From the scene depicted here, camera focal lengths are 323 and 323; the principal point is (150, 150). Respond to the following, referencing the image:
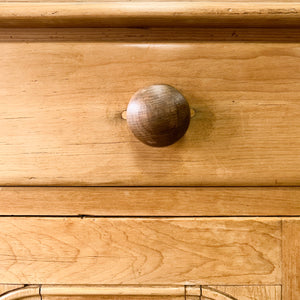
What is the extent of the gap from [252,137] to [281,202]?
0.23ft

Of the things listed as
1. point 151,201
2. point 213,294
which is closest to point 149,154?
point 151,201

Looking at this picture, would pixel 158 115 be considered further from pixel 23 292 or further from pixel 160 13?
pixel 23 292

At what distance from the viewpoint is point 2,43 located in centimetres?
30

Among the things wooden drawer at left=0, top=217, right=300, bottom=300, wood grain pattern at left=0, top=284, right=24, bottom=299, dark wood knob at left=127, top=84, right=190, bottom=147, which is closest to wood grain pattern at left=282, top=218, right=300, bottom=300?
Answer: wooden drawer at left=0, top=217, right=300, bottom=300

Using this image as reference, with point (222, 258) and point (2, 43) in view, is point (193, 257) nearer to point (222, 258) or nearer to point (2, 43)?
point (222, 258)

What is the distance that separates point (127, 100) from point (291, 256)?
8.4 inches

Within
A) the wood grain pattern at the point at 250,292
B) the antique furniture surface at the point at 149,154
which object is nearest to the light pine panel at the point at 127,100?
the antique furniture surface at the point at 149,154

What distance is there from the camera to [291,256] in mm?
307

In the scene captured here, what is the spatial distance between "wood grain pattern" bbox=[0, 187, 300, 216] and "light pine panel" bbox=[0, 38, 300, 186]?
1 centimetres

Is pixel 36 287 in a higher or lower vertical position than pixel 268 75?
lower

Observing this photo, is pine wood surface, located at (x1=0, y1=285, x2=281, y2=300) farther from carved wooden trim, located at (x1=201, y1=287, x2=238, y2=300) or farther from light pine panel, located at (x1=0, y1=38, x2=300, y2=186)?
light pine panel, located at (x1=0, y1=38, x2=300, y2=186)

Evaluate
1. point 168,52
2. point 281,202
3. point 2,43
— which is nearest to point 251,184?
point 281,202

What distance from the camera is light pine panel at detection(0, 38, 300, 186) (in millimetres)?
292

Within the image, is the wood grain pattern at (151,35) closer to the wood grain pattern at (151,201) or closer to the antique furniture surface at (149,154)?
the antique furniture surface at (149,154)
